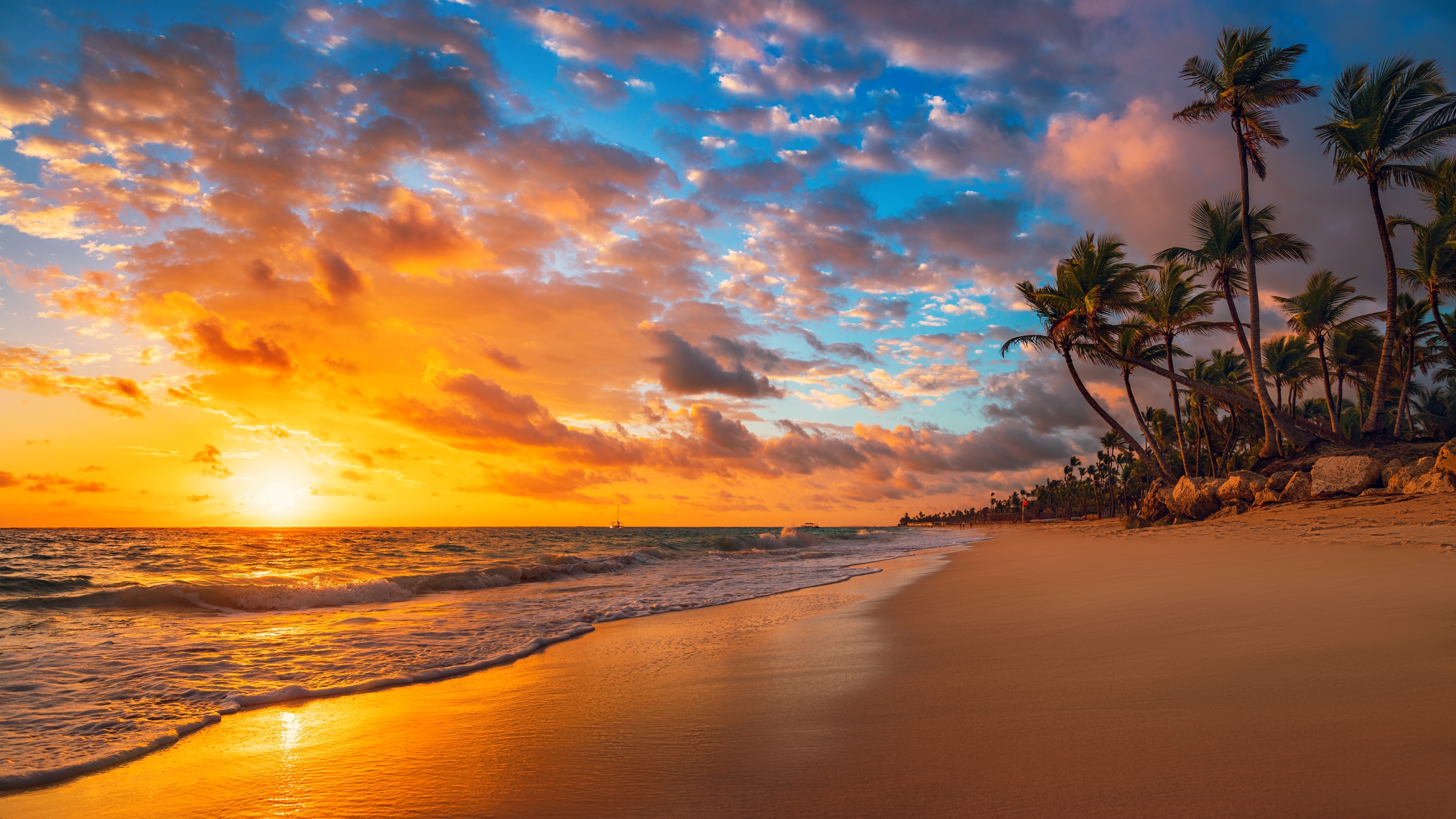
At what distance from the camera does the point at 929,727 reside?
345 cm

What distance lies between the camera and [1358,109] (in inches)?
829

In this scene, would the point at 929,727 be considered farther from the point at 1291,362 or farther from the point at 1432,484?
the point at 1291,362

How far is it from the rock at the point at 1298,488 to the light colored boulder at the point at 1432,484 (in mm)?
2960

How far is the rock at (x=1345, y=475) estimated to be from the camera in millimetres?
17891

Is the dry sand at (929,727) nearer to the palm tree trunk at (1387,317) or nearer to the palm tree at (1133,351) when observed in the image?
the palm tree trunk at (1387,317)

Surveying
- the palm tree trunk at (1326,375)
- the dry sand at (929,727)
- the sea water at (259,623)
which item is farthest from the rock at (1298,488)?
the palm tree trunk at (1326,375)

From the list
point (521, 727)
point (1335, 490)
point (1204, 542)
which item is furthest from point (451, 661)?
point (1335, 490)

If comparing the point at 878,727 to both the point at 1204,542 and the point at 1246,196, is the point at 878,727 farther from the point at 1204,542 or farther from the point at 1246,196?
the point at 1246,196

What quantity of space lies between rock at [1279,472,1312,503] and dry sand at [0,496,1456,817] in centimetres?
1528

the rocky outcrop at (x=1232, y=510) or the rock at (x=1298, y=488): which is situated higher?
the rock at (x=1298, y=488)

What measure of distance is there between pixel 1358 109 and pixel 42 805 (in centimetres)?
3209

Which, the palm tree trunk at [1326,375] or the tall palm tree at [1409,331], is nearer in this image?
the tall palm tree at [1409,331]

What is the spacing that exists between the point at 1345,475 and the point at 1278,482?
211cm

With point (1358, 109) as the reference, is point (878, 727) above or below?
below
